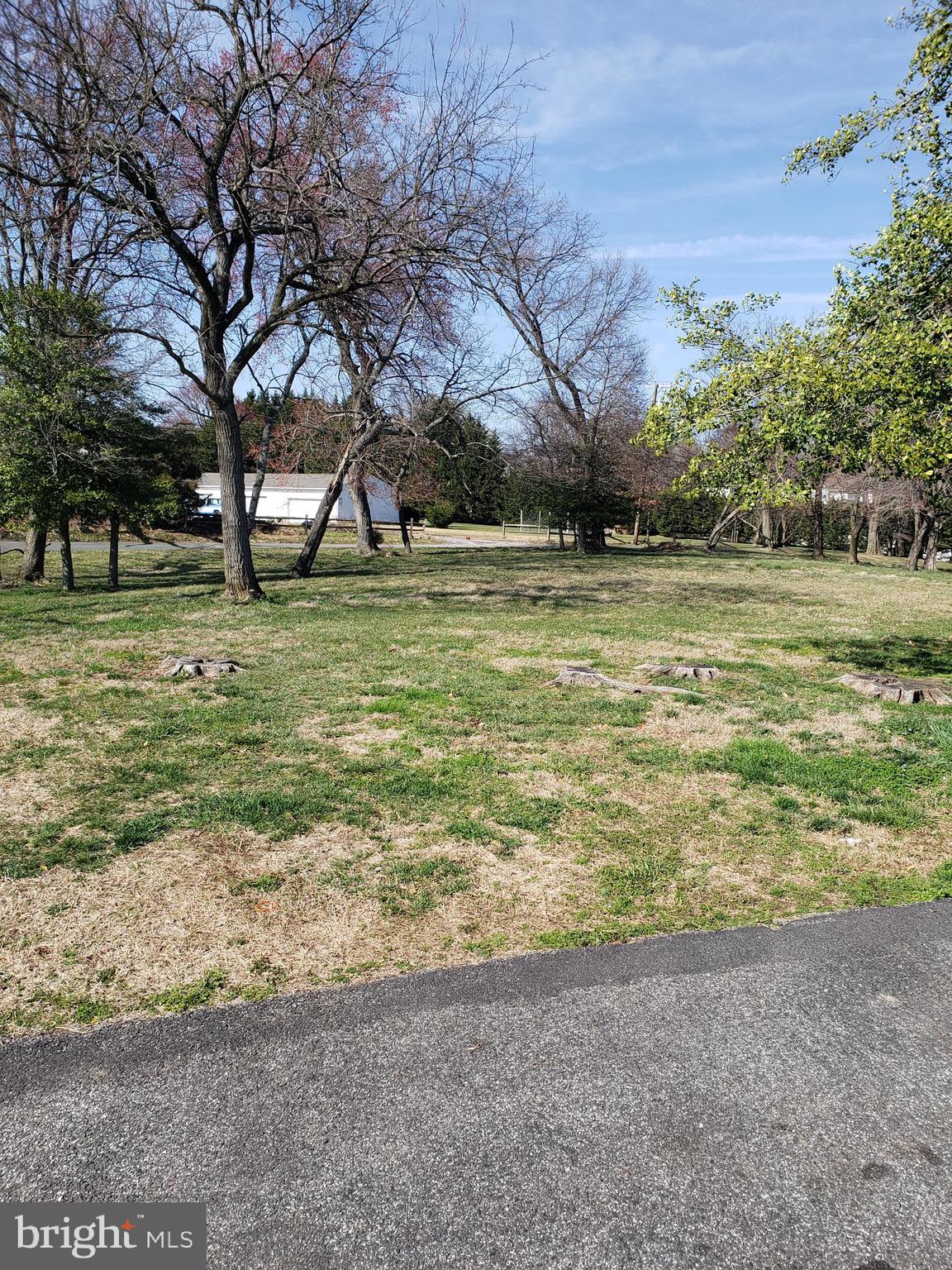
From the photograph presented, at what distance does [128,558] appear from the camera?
65.8 feet

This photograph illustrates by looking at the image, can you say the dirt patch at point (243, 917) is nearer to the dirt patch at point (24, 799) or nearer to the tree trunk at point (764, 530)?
the dirt patch at point (24, 799)

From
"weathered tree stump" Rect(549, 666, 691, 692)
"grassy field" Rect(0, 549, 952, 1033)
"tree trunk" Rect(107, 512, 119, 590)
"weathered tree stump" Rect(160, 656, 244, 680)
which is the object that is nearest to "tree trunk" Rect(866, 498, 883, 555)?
"grassy field" Rect(0, 549, 952, 1033)

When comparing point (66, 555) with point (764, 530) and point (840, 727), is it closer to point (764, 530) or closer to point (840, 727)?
point (840, 727)

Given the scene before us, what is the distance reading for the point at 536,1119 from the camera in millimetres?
2428

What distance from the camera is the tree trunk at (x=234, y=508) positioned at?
40.3 ft

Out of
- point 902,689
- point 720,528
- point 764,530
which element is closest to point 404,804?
point 902,689

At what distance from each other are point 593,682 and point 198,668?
4232mm

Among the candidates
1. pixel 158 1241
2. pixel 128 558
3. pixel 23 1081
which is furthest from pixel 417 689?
pixel 128 558

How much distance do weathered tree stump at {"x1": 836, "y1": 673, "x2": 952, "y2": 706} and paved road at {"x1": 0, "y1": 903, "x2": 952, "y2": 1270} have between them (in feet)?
16.6

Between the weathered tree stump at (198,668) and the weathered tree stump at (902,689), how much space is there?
672 centimetres

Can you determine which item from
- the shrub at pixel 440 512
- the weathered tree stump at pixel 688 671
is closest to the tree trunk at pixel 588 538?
the shrub at pixel 440 512

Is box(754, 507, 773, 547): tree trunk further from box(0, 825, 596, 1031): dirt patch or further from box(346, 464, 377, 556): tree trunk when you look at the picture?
box(0, 825, 596, 1031): dirt patch

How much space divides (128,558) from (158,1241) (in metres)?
20.2

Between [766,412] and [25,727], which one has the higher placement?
[766,412]
